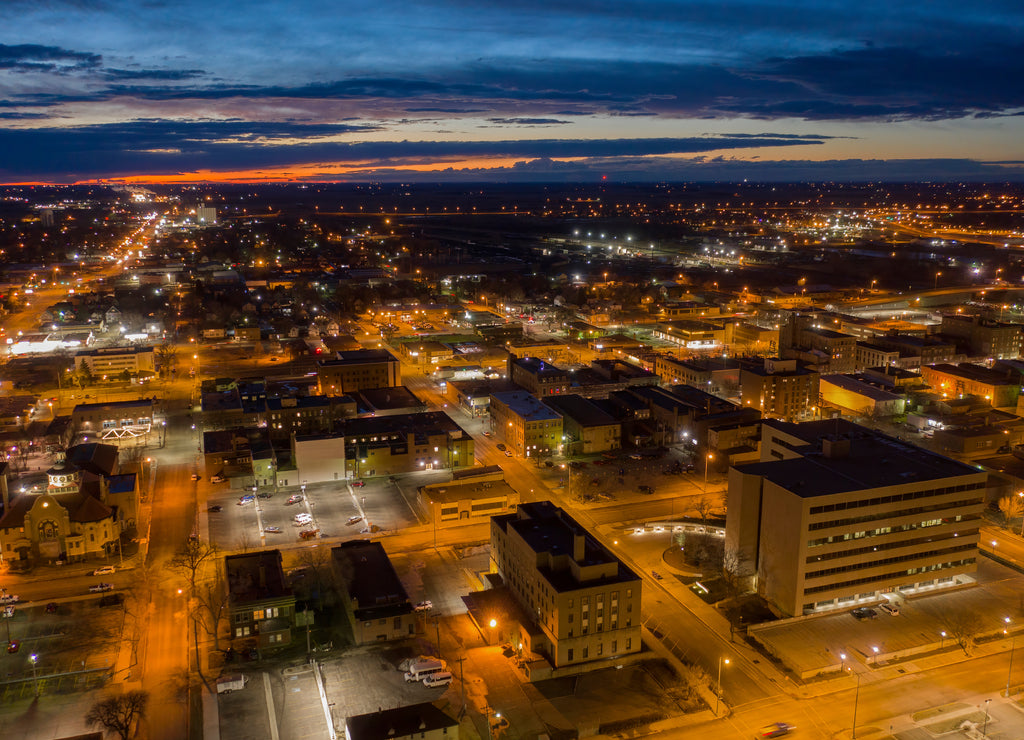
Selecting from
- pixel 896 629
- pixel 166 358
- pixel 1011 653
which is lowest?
pixel 166 358

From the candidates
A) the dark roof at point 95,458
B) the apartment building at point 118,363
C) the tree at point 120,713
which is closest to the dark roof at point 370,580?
the tree at point 120,713

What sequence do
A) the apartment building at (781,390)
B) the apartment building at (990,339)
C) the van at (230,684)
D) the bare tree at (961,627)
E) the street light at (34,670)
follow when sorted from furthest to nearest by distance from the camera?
the apartment building at (990,339), the apartment building at (781,390), the bare tree at (961,627), the street light at (34,670), the van at (230,684)

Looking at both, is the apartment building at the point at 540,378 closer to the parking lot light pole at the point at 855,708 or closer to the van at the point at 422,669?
the van at the point at 422,669

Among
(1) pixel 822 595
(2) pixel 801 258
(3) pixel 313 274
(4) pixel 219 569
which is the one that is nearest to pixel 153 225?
(3) pixel 313 274

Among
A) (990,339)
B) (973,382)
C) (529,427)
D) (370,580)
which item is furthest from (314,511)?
(990,339)

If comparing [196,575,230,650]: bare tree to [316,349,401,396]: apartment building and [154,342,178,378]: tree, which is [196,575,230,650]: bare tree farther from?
[154,342,178,378]: tree

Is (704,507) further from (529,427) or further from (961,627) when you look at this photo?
(961,627)

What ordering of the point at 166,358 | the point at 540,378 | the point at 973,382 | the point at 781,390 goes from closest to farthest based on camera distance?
1. the point at 781,390
2. the point at 540,378
3. the point at 973,382
4. the point at 166,358
